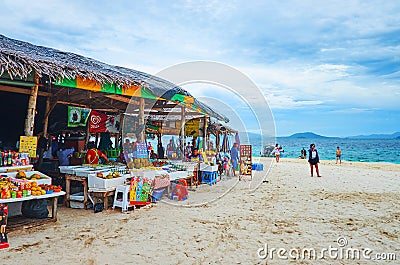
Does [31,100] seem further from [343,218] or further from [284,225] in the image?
[343,218]

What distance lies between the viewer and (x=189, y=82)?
10.2m

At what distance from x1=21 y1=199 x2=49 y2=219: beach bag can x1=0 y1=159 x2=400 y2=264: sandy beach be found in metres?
0.39

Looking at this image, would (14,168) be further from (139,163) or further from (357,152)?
(357,152)

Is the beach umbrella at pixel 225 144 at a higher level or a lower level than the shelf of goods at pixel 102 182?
higher

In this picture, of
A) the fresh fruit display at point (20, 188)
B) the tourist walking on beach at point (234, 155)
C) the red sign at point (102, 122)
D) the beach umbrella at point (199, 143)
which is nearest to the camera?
the fresh fruit display at point (20, 188)

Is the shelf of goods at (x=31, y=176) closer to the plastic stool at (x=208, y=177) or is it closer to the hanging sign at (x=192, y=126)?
the plastic stool at (x=208, y=177)

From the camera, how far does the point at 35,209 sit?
5348mm

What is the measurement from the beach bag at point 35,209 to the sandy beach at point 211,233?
394 mm

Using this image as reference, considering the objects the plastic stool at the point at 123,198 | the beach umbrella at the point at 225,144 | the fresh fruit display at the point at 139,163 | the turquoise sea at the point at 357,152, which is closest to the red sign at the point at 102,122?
the fresh fruit display at the point at 139,163

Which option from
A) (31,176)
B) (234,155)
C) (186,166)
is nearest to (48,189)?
(31,176)

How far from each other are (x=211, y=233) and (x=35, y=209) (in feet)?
9.98

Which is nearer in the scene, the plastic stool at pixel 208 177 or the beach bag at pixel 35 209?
the beach bag at pixel 35 209

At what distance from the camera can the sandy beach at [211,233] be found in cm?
406

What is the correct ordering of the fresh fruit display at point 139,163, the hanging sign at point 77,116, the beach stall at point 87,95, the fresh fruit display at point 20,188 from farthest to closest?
the hanging sign at point 77,116 < the fresh fruit display at point 139,163 < the beach stall at point 87,95 < the fresh fruit display at point 20,188
